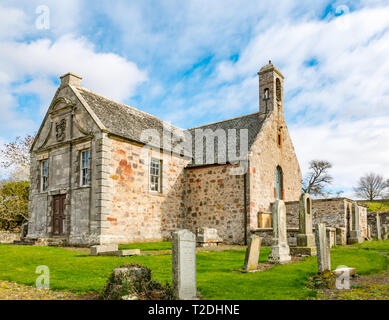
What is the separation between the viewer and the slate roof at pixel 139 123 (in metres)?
18.9

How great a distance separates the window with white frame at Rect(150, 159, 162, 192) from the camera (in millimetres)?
20125

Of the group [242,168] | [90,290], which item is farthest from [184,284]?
[242,168]

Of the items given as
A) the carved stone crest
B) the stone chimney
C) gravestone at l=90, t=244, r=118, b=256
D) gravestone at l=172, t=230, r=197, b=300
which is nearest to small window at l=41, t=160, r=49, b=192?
the carved stone crest

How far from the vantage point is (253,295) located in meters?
6.78

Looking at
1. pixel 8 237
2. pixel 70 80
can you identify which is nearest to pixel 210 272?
pixel 70 80

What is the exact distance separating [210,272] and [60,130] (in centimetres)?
1392

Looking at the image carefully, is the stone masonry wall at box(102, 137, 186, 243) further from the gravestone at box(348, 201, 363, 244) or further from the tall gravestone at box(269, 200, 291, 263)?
the gravestone at box(348, 201, 363, 244)

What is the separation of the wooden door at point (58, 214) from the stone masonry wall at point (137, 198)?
3.50 m

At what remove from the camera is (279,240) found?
12.3 meters

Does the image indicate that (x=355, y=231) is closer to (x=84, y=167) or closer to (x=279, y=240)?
(x=279, y=240)

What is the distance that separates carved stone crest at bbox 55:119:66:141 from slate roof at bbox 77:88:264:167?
1995 millimetres

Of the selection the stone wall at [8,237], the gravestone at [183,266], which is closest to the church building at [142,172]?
the stone wall at [8,237]

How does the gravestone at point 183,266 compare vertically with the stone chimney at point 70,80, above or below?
below

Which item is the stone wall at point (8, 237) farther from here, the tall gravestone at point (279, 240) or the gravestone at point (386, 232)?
the gravestone at point (386, 232)
